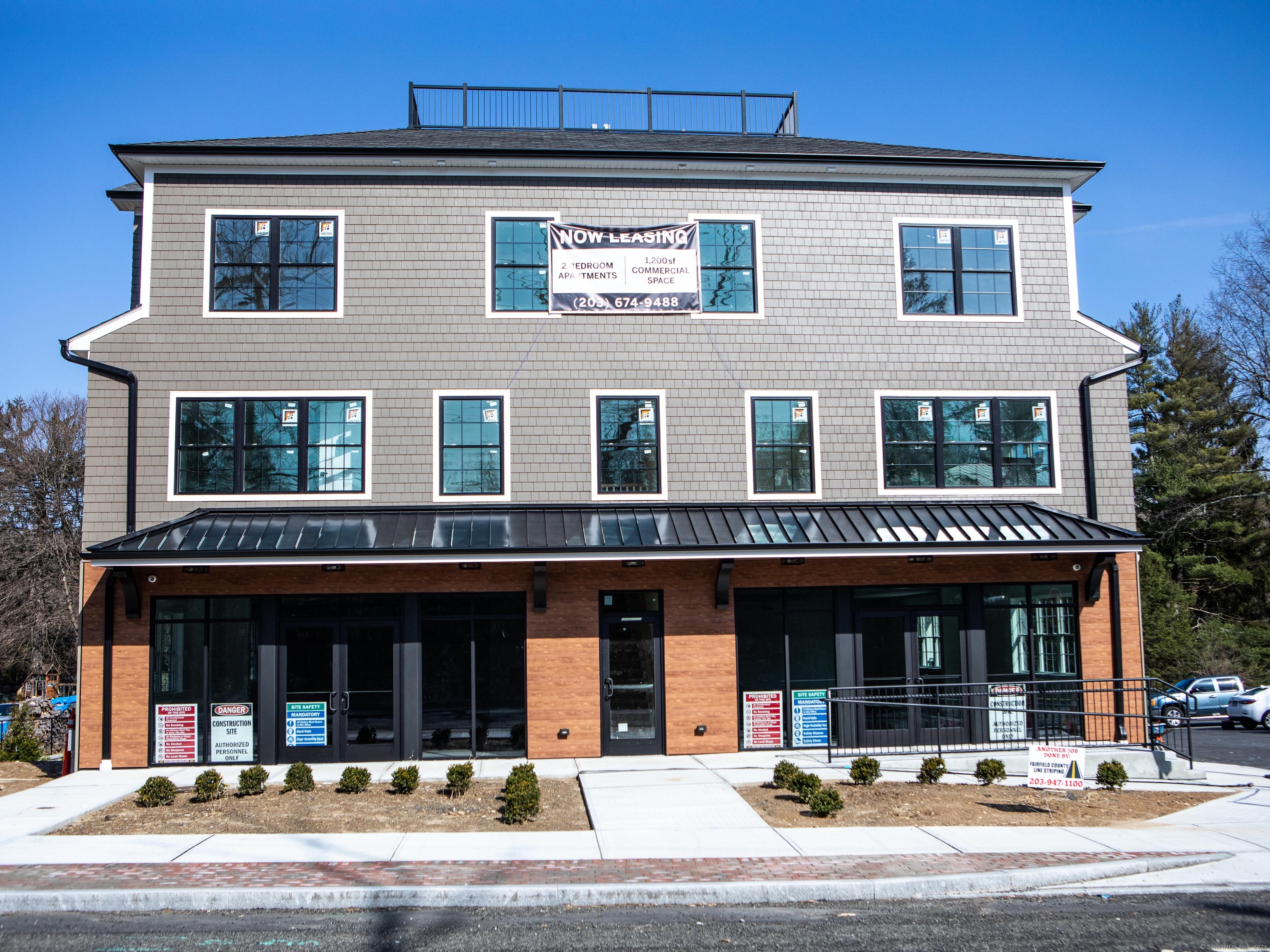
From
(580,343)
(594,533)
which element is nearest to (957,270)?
(580,343)

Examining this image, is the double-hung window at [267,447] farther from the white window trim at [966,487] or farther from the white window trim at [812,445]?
the white window trim at [966,487]

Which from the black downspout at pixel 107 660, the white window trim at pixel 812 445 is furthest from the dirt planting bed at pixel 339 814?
the white window trim at pixel 812 445

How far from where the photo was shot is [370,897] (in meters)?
8.80

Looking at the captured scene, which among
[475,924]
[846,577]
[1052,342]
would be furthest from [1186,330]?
[475,924]

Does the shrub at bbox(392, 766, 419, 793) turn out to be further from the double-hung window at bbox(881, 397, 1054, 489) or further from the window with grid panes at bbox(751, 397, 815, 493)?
the double-hung window at bbox(881, 397, 1054, 489)

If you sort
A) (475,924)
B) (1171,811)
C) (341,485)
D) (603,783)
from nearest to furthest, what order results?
(475,924), (1171,811), (603,783), (341,485)

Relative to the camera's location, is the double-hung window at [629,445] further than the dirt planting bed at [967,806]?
Yes

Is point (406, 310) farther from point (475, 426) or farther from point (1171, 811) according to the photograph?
point (1171, 811)

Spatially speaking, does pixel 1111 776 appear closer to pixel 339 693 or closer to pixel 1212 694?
pixel 339 693

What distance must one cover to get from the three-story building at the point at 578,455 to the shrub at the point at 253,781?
278cm

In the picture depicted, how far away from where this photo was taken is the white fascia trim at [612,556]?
15453mm

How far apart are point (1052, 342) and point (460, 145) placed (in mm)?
12051

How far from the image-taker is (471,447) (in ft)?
57.0

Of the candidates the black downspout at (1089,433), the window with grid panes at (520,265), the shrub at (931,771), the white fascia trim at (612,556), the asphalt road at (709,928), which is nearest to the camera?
the asphalt road at (709,928)
